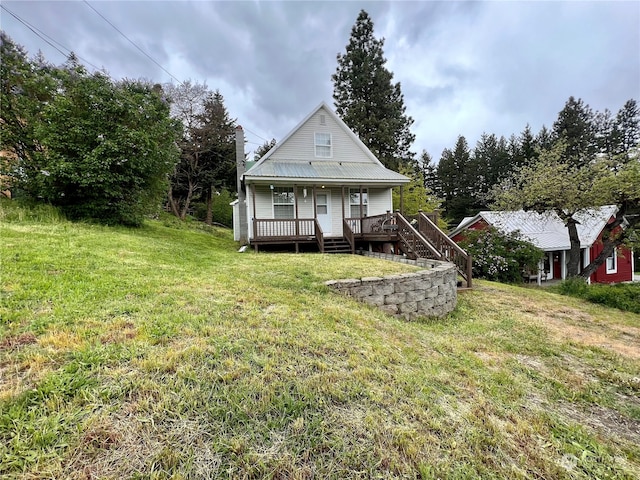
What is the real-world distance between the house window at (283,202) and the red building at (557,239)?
11.1 metres

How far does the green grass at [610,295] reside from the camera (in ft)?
28.7

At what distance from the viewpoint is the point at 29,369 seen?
205 cm

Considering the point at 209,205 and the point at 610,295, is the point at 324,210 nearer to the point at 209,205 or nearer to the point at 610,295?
the point at 610,295

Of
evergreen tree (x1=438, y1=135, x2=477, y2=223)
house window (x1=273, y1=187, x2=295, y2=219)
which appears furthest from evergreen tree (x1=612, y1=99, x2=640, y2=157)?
house window (x1=273, y1=187, x2=295, y2=219)

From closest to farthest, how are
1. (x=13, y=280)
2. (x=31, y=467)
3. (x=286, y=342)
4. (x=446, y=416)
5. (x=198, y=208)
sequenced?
(x=31, y=467) < (x=446, y=416) < (x=286, y=342) < (x=13, y=280) < (x=198, y=208)

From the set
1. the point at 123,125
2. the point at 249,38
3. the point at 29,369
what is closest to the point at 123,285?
the point at 29,369

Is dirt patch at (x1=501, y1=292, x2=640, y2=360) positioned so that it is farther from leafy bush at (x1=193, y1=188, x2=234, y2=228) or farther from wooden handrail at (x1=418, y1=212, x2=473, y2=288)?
leafy bush at (x1=193, y1=188, x2=234, y2=228)

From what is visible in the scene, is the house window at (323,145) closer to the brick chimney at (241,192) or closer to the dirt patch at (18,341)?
the brick chimney at (241,192)

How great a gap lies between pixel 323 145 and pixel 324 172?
2.19 m

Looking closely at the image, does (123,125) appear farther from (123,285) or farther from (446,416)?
(446,416)

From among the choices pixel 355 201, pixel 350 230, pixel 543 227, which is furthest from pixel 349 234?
pixel 543 227

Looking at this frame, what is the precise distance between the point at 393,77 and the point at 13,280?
26448 millimetres

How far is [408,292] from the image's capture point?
5.66m

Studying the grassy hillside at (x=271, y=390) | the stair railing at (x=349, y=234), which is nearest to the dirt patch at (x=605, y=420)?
the grassy hillside at (x=271, y=390)
